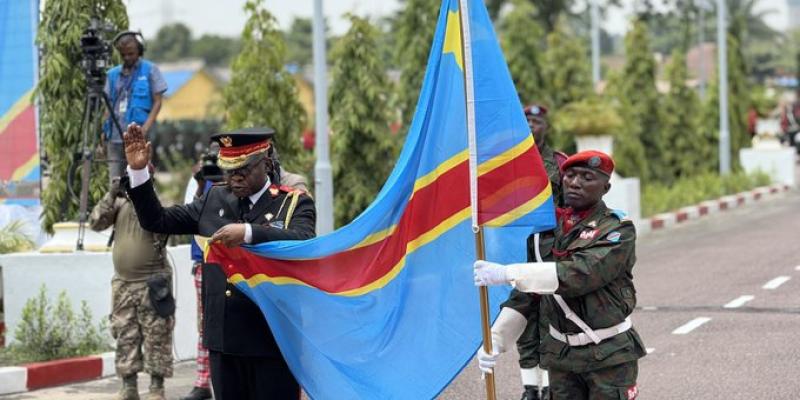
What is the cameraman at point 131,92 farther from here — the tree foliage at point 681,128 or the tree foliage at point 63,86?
the tree foliage at point 681,128

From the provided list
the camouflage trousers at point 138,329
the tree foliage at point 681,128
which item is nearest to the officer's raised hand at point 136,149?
the camouflage trousers at point 138,329

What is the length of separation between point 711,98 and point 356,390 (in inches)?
938

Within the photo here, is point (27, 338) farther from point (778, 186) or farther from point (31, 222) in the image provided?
point (778, 186)

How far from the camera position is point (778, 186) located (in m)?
26.7

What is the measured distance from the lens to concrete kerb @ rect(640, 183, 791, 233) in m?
20.3

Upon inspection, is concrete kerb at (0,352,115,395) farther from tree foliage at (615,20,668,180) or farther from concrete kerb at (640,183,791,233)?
tree foliage at (615,20,668,180)

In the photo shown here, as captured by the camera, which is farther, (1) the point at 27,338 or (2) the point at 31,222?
(2) the point at 31,222

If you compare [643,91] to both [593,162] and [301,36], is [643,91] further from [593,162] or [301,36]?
[301,36]

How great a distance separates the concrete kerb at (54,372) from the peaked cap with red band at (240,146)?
13.5ft

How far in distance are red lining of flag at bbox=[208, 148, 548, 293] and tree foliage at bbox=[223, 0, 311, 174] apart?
784 centimetres

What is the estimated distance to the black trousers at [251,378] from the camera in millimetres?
5953

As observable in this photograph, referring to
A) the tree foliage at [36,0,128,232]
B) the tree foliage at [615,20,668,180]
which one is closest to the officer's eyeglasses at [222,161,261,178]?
the tree foliage at [36,0,128,232]

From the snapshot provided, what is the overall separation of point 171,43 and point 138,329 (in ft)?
327

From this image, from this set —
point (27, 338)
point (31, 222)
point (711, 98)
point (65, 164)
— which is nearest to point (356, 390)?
point (27, 338)
